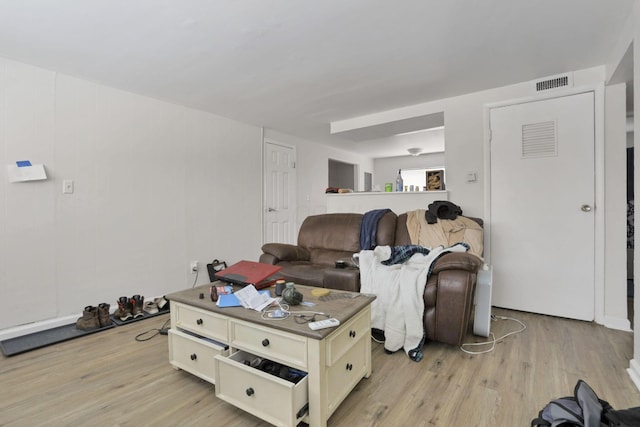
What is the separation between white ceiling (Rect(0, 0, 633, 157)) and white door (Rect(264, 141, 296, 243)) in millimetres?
1518

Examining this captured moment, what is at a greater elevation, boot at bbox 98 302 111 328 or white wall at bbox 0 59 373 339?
white wall at bbox 0 59 373 339

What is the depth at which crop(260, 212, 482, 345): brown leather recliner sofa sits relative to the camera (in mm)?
1962

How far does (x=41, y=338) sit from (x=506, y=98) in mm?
4474

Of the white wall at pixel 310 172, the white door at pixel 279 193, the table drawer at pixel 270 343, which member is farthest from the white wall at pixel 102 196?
the table drawer at pixel 270 343

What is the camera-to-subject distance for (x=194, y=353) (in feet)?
5.51

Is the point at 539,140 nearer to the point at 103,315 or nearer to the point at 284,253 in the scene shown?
the point at 284,253

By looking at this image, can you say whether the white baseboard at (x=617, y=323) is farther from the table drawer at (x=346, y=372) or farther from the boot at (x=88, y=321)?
the boot at (x=88, y=321)

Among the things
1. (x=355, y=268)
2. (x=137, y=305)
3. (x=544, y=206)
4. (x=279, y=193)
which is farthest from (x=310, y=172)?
(x=544, y=206)

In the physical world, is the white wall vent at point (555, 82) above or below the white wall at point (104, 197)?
above

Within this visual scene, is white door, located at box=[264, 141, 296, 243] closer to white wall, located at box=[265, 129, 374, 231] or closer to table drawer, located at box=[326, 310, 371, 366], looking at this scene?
white wall, located at box=[265, 129, 374, 231]

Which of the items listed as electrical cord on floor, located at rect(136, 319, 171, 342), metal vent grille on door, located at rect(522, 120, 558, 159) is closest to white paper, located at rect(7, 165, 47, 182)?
electrical cord on floor, located at rect(136, 319, 171, 342)

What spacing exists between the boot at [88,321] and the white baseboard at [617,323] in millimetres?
4197

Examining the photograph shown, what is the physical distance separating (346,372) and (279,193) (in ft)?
11.4

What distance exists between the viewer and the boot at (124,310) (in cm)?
270
